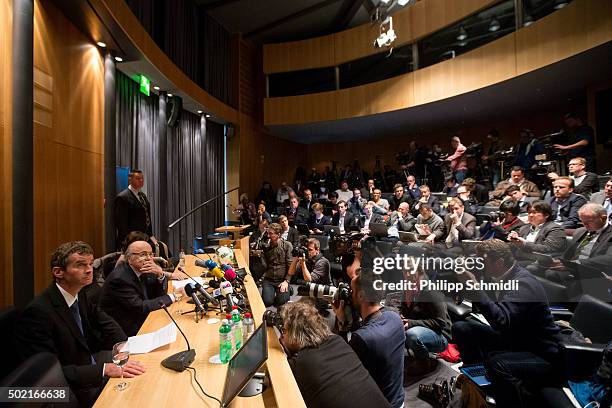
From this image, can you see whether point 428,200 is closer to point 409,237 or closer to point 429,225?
point 429,225

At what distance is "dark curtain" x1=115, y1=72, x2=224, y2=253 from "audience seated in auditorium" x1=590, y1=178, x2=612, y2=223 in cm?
591

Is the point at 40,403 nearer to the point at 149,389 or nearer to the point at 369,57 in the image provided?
the point at 149,389

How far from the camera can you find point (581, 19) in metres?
4.45

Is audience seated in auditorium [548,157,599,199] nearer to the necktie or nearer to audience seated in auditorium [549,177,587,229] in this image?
audience seated in auditorium [549,177,587,229]

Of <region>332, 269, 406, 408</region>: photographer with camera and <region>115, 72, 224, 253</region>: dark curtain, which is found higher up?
<region>115, 72, 224, 253</region>: dark curtain

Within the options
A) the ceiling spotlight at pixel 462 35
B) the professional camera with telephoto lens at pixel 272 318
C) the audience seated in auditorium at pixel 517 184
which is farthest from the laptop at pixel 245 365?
the ceiling spotlight at pixel 462 35

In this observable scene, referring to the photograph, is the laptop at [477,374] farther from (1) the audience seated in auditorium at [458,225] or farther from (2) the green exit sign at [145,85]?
(2) the green exit sign at [145,85]

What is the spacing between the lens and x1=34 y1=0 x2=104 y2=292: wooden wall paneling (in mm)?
3119

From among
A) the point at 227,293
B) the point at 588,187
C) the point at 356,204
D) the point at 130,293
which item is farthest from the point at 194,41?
the point at 588,187

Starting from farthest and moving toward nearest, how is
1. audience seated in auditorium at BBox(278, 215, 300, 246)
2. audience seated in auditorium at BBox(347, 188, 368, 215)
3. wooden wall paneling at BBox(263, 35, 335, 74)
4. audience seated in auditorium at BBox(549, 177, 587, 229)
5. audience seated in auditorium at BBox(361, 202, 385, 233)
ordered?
wooden wall paneling at BBox(263, 35, 335, 74), audience seated in auditorium at BBox(347, 188, 368, 215), audience seated in auditorium at BBox(361, 202, 385, 233), audience seated in auditorium at BBox(278, 215, 300, 246), audience seated in auditorium at BBox(549, 177, 587, 229)

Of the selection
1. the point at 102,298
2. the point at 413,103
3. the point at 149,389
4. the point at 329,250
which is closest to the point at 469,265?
the point at 329,250

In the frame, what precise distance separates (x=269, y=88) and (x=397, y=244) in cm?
660

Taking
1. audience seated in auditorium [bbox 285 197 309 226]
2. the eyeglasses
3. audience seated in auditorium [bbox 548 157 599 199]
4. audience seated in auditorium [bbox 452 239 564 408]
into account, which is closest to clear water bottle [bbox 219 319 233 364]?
the eyeglasses

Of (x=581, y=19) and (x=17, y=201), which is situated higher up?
(x=581, y=19)
